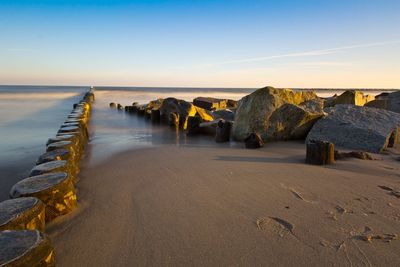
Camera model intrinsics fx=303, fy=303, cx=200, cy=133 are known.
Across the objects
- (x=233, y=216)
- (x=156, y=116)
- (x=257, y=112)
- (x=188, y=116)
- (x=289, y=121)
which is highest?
(x=257, y=112)

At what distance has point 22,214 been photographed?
7.68 ft

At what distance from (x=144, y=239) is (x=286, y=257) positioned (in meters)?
1.22

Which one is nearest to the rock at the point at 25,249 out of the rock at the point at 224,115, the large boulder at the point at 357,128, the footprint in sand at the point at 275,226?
the footprint in sand at the point at 275,226

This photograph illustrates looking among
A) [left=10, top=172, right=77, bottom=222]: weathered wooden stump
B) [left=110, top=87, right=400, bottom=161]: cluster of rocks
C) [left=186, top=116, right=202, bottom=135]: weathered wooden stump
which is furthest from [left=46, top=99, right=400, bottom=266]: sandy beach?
[left=186, top=116, right=202, bottom=135]: weathered wooden stump

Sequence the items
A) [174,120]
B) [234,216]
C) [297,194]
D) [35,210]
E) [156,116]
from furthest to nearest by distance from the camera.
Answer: [156,116] → [174,120] → [297,194] → [234,216] → [35,210]

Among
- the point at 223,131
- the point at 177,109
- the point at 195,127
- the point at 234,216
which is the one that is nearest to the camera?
the point at 234,216

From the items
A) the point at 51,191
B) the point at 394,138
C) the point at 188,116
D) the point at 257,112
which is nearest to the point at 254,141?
the point at 257,112

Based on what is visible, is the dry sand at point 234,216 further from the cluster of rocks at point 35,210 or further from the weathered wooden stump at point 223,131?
the weathered wooden stump at point 223,131

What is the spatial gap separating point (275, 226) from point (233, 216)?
0.44m

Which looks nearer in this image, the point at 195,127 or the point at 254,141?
the point at 254,141

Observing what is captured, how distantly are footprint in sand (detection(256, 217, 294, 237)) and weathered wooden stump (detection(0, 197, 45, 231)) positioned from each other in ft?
6.36

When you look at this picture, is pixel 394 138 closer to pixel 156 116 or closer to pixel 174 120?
pixel 174 120

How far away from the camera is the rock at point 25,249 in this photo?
1.75 meters

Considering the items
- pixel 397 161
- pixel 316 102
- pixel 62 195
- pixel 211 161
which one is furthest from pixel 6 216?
pixel 316 102
